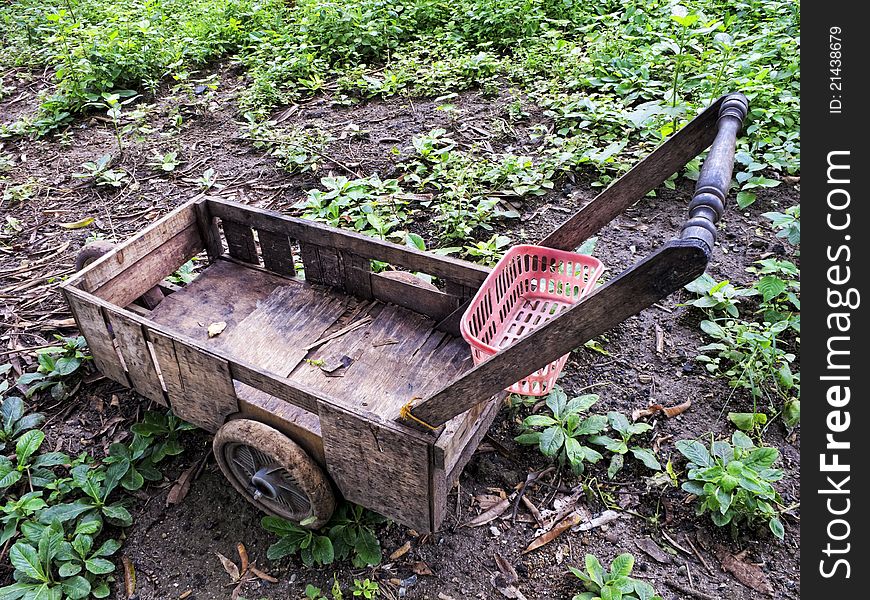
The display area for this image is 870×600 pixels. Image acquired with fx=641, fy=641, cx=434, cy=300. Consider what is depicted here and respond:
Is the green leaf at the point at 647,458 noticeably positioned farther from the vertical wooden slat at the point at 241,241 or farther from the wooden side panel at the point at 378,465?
the vertical wooden slat at the point at 241,241

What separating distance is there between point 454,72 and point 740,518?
486 cm

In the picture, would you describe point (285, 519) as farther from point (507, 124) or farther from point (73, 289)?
point (507, 124)

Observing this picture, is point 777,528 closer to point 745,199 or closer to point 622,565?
point 622,565

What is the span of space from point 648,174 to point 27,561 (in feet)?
8.87

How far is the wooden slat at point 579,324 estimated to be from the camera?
4.66 ft

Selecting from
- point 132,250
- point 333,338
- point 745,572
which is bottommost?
point 745,572

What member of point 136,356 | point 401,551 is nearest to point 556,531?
point 401,551

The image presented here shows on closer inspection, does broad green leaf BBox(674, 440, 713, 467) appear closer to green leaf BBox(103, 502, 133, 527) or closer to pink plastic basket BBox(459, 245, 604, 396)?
pink plastic basket BBox(459, 245, 604, 396)

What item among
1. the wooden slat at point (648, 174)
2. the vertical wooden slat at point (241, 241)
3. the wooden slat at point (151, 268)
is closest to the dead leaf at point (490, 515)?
the wooden slat at point (648, 174)

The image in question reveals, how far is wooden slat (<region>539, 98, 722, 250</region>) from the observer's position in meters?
2.25

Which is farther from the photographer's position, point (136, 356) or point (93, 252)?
point (93, 252)

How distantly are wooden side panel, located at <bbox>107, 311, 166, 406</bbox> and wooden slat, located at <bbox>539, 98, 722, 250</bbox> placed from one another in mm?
1747

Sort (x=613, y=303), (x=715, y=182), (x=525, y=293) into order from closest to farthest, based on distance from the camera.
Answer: (x=613, y=303) < (x=715, y=182) < (x=525, y=293)

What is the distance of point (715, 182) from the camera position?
1.65 metres
